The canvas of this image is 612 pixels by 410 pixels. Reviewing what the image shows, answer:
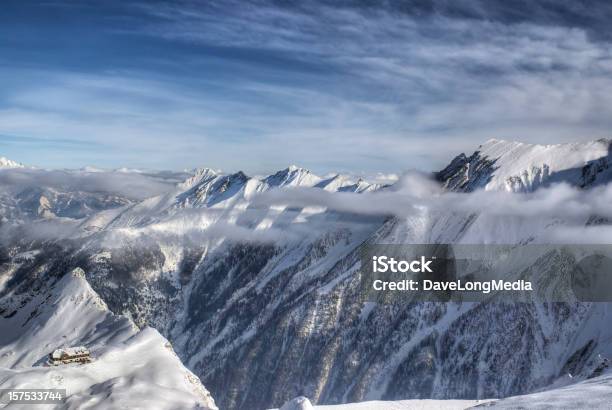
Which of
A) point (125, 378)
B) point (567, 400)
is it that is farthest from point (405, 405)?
point (125, 378)

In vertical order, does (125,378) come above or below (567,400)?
below

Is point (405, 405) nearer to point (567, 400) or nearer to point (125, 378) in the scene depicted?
point (567, 400)

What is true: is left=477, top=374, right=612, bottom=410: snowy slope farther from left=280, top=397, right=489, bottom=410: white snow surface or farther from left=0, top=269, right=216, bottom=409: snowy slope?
left=0, top=269, right=216, bottom=409: snowy slope

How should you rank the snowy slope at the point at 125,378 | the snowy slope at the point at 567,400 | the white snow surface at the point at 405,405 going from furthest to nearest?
the snowy slope at the point at 125,378
the white snow surface at the point at 405,405
the snowy slope at the point at 567,400

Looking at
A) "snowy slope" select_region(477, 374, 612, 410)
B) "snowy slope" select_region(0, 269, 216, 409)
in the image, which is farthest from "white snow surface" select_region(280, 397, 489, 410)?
"snowy slope" select_region(0, 269, 216, 409)

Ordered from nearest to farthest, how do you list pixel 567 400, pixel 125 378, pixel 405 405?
pixel 567 400
pixel 405 405
pixel 125 378

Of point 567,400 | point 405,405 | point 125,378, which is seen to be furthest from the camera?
point 125,378

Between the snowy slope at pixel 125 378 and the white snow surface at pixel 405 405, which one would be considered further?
the snowy slope at pixel 125 378

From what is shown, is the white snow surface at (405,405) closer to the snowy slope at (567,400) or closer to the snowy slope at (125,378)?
the snowy slope at (567,400)

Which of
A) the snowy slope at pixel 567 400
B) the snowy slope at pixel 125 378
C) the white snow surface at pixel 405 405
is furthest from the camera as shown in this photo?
the snowy slope at pixel 125 378

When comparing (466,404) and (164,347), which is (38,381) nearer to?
(164,347)

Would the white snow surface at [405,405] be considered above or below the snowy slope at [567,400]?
below

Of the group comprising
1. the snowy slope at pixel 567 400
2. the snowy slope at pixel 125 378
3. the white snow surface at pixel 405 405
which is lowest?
the white snow surface at pixel 405 405

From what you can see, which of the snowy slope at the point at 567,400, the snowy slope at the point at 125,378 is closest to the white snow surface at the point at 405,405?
the snowy slope at the point at 567,400
